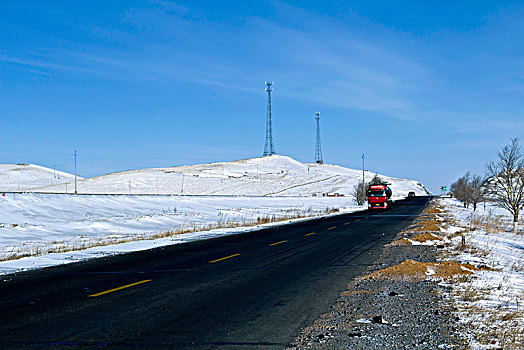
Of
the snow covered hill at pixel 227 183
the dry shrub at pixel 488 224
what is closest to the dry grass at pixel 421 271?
the dry shrub at pixel 488 224

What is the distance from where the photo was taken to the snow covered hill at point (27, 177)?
146125mm

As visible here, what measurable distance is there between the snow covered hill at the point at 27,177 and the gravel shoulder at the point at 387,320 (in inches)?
5157

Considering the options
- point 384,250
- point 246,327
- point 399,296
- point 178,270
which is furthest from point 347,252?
point 246,327

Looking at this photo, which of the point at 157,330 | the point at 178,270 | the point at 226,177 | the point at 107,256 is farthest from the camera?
the point at 226,177

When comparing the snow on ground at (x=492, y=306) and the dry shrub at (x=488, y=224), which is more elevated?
the snow on ground at (x=492, y=306)

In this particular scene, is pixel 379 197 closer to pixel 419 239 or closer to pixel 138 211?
pixel 138 211

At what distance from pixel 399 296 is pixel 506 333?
270 centimetres

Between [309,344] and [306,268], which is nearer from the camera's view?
[309,344]

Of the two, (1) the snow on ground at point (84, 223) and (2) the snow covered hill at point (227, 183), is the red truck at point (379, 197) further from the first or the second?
(2) the snow covered hill at point (227, 183)

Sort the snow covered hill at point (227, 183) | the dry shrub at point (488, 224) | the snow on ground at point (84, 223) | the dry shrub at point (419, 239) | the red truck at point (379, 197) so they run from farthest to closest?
the snow covered hill at point (227, 183) → the red truck at point (379, 197) → the dry shrub at point (488, 224) → the snow on ground at point (84, 223) → the dry shrub at point (419, 239)

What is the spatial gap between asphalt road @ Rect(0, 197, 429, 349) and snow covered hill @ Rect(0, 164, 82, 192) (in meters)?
126

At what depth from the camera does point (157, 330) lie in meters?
6.45

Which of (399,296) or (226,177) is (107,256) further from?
(226,177)

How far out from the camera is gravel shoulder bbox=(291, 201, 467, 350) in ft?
19.3
